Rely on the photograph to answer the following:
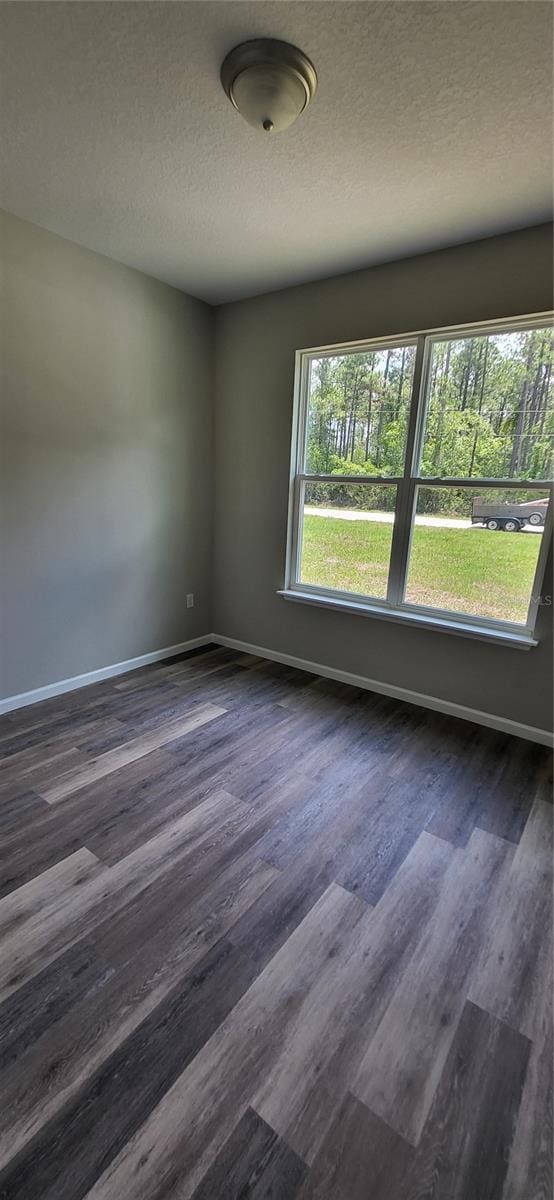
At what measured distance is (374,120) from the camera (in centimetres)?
171

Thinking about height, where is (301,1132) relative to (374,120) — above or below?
below

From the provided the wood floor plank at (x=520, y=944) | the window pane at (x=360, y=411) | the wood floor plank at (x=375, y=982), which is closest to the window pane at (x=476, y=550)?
the window pane at (x=360, y=411)

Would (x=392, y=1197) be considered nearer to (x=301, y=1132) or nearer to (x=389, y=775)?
(x=301, y=1132)

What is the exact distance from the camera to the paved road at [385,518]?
279 cm

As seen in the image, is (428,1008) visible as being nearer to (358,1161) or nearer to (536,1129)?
(536,1129)

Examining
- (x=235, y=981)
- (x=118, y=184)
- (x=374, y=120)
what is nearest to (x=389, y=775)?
(x=235, y=981)

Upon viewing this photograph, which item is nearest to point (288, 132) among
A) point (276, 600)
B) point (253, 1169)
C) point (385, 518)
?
point (385, 518)

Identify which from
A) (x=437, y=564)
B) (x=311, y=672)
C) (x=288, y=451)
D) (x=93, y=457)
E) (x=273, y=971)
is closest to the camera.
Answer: (x=273, y=971)

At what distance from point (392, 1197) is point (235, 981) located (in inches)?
21.4

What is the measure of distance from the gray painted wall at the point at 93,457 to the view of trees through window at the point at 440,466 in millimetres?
994

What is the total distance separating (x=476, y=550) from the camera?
9.13 feet

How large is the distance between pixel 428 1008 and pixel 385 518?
2436mm

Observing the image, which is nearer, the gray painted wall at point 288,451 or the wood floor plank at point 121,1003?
the wood floor plank at point 121,1003

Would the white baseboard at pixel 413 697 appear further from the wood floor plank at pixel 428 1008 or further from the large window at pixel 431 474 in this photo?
the wood floor plank at pixel 428 1008
